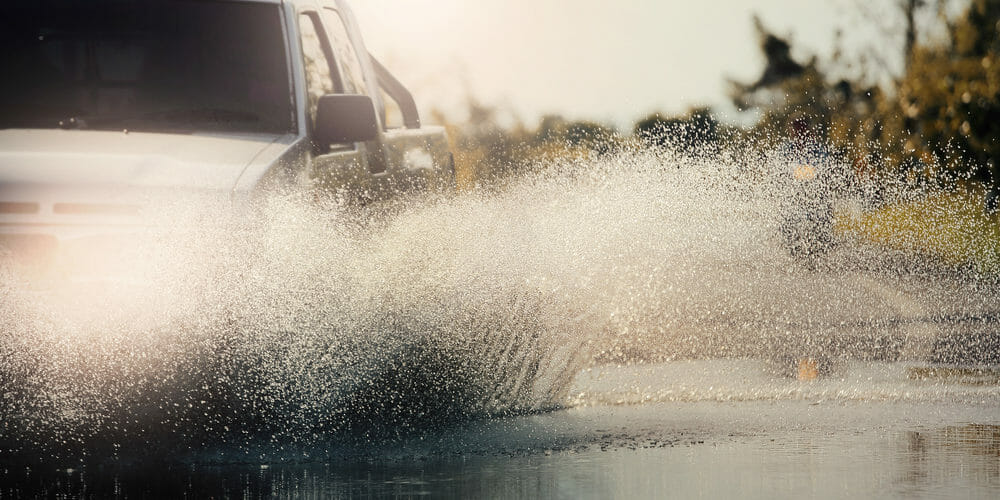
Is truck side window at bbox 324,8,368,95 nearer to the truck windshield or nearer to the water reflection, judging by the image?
the truck windshield

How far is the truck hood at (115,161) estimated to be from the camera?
22.1 ft

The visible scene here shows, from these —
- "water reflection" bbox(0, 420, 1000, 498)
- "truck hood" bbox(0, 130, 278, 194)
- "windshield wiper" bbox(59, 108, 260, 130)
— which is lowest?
"water reflection" bbox(0, 420, 1000, 498)

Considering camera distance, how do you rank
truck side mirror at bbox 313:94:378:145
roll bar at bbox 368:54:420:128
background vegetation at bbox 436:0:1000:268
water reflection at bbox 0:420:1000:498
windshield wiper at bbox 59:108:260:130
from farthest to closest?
1. background vegetation at bbox 436:0:1000:268
2. roll bar at bbox 368:54:420:128
3. truck side mirror at bbox 313:94:378:145
4. windshield wiper at bbox 59:108:260:130
5. water reflection at bbox 0:420:1000:498

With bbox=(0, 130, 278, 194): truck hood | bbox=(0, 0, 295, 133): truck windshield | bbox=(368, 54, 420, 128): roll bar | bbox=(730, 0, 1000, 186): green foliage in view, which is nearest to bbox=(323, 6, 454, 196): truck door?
bbox=(368, 54, 420, 128): roll bar

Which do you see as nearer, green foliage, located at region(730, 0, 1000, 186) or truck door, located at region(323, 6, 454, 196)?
truck door, located at region(323, 6, 454, 196)

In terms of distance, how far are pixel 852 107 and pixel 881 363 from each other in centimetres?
3487

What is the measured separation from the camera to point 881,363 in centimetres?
1046

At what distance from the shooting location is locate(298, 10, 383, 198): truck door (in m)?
7.97

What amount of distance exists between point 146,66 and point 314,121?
0.81 metres

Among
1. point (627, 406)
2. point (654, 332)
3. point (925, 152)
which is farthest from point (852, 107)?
point (627, 406)

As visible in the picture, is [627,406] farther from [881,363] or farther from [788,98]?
[788,98]

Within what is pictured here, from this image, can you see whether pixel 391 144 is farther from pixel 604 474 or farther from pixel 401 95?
pixel 604 474

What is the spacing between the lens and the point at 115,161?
22.8 ft

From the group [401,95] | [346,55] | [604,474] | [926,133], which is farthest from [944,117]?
[604,474]
